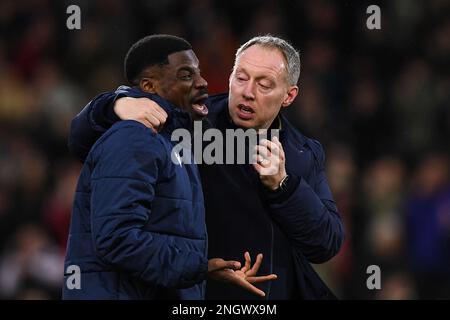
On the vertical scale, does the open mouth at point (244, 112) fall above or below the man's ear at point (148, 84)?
below

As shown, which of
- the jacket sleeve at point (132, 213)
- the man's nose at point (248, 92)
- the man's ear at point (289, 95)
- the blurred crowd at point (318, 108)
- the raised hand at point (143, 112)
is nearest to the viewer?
the jacket sleeve at point (132, 213)

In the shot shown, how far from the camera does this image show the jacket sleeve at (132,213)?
2.53 meters

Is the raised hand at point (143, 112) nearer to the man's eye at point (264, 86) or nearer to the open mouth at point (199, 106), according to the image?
the open mouth at point (199, 106)

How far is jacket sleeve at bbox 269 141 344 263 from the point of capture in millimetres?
2973

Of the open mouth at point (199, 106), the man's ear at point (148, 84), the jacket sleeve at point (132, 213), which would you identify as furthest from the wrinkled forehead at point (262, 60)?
the jacket sleeve at point (132, 213)

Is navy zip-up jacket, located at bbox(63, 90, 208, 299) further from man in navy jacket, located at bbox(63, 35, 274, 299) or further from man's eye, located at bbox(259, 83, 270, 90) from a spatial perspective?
man's eye, located at bbox(259, 83, 270, 90)

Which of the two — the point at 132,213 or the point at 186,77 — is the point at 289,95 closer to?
the point at 186,77

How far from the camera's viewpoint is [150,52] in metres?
2.85

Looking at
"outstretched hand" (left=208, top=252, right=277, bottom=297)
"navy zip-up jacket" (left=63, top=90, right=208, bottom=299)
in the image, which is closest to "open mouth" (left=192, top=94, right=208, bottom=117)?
"navy zip-up jacket" (left=63, top=90, right=208, bottom=299)

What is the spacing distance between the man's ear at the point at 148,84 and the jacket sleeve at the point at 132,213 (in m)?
0.26

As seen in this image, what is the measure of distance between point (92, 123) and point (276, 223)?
2.11 feet

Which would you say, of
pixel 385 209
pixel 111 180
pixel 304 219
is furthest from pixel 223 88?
pixel 111 180

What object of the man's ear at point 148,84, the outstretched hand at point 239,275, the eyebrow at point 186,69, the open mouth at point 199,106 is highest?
the eyebrow at point 186,69
